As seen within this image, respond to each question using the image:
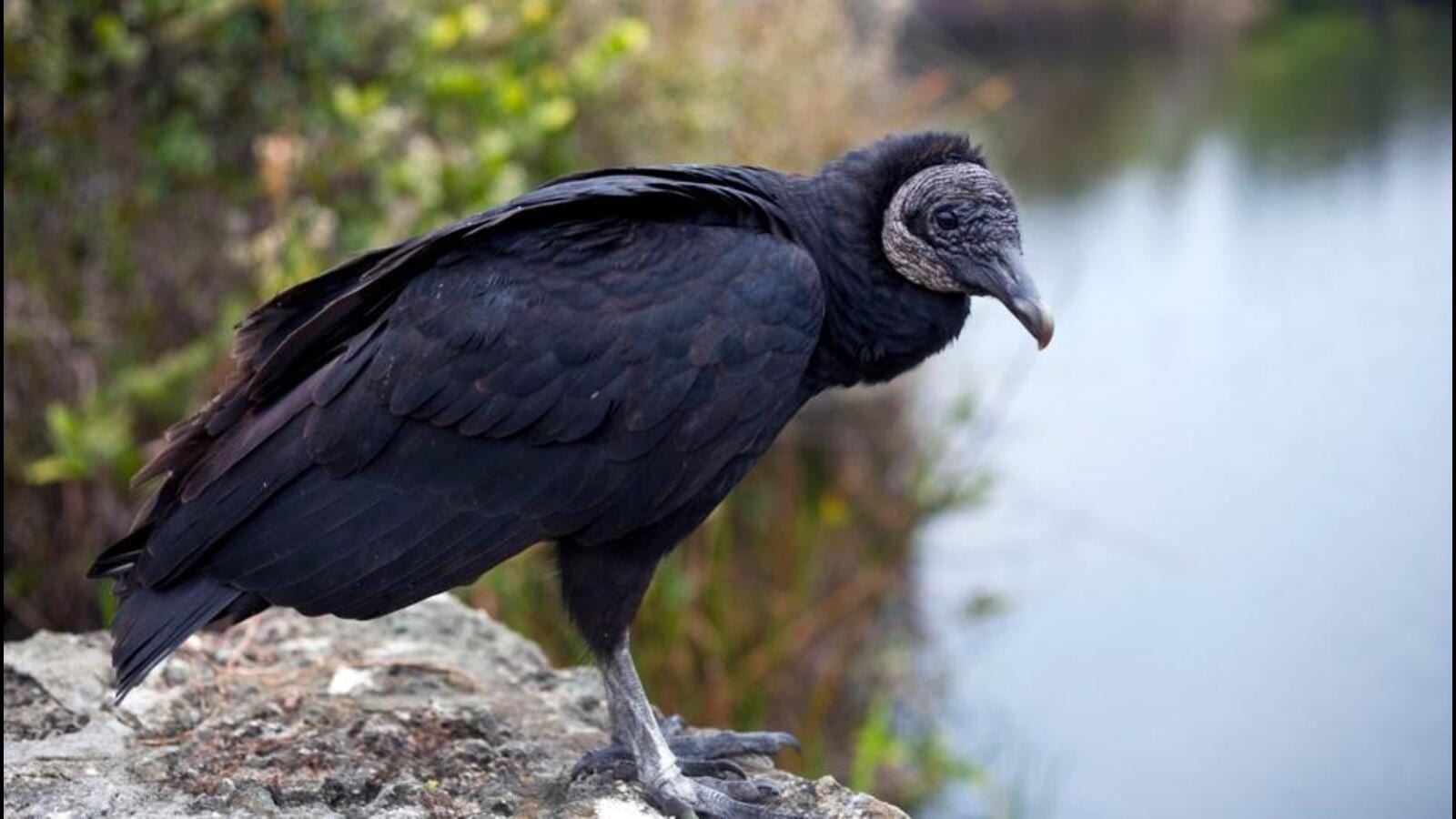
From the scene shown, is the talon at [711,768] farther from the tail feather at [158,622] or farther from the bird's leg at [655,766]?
the tail feather at [158,622]

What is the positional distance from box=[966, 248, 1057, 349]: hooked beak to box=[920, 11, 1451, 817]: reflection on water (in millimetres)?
3766

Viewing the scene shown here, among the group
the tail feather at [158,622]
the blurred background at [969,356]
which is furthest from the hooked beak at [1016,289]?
the blurred background at [969,356]

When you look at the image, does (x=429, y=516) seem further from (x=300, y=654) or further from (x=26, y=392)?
(x=26, y=392)

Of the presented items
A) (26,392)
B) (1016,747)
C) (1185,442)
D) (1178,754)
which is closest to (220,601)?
(26,392)

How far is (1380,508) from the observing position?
7.63 meters

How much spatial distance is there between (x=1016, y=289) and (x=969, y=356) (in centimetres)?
550

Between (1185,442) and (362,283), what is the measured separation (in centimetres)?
693

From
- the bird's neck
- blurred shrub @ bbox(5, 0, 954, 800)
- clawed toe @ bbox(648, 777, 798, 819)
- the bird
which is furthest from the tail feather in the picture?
blurred shrub @ bbox(5, 0, 954, 800)

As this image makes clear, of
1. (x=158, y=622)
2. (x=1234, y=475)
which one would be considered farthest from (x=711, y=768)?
(x=1234, y=475)

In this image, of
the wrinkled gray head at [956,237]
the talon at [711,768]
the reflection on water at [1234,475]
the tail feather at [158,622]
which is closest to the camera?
the tail feather at [158,622]

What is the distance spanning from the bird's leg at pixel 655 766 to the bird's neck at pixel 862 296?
758mm

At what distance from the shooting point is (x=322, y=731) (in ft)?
10.6

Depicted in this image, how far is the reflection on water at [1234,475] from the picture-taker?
273 inches

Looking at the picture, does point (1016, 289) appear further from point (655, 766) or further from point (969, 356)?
point (969, 356)
